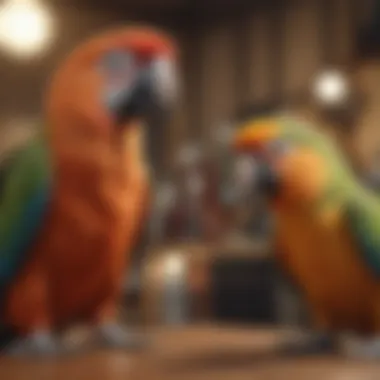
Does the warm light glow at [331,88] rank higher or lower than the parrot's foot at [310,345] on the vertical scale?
higher

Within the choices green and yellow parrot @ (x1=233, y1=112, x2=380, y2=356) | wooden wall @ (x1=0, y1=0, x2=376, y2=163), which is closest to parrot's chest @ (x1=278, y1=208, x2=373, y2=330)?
green and yellow parrot @ (x1=233, y1=112, x2=380, y2=356)

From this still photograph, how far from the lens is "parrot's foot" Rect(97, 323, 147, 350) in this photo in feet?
2.87

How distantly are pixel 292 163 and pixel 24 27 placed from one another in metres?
0.33

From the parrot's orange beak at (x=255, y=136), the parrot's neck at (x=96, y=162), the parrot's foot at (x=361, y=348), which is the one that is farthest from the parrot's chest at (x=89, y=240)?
the parrot's foot at (x=361, y=348)

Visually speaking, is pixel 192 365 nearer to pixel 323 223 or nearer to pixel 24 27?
pixel 323 223

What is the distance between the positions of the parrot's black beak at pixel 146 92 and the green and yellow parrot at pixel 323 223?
0.10 metres

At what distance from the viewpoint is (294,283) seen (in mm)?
930

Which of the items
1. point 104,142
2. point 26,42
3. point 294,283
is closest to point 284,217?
point 294,283

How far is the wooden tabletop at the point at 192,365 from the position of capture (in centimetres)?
72

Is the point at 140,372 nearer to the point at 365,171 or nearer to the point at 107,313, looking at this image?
the point at 107,313

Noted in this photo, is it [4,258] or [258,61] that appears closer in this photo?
[4,258]

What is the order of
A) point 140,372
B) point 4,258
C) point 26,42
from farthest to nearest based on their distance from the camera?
point 26,42, point 4,258, point 140,372

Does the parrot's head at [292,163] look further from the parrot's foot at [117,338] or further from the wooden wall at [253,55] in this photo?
the parrot's foot at [117,338]

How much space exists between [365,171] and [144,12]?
0.29 metres
